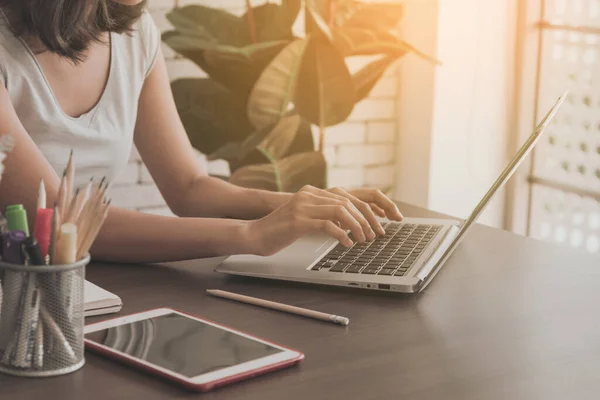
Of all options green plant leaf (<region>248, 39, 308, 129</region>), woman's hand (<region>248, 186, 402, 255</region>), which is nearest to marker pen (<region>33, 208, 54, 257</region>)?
woman's hand (<region>248, 186, 402, 255</region>)

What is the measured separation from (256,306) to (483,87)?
231 centimetres

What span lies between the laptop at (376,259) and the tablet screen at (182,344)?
242 millimetres

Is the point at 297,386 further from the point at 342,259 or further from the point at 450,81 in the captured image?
the point at 450,81

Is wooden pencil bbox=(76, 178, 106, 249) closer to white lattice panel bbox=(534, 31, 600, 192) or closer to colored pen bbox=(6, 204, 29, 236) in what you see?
colored pen bbox=(6, 204, 29, 236)

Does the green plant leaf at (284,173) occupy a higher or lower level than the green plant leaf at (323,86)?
lower

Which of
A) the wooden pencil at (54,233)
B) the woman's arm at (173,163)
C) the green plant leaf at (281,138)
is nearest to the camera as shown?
the wooden pencil at (54,233)

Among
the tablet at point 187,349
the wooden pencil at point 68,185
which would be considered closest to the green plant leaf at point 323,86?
the tablet at point 187,349

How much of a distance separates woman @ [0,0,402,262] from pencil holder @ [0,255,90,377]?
43 centimetres

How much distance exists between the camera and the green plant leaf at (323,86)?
2533 millimetres

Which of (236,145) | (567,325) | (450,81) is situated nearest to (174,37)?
(236,145)

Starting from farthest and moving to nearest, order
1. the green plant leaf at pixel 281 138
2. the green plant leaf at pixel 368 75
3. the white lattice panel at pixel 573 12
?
the white lattice panel at pixel 573 12
the green plant leaf at pixel 368 75
the green plant leaf at pixel 281 138

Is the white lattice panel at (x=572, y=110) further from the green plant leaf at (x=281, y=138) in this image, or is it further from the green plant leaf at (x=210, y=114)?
the green plant leaf at (x=210, y=114)

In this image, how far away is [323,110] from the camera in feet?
8.63

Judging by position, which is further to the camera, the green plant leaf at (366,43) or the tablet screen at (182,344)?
the green plant leaf at (366,43)
